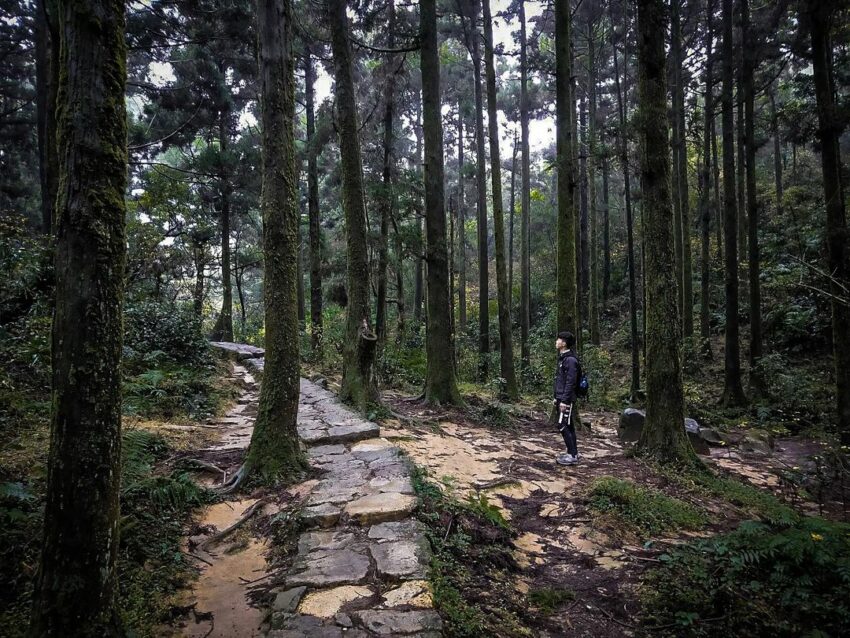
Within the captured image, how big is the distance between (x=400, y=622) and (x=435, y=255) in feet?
22.6

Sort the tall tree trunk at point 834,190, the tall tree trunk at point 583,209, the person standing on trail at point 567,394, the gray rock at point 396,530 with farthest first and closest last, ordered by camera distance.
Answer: the tall tree trunk at point 583,209, the tall tree trunk at point 834,190, the person standing on trail at point 567,394, the gray rock at point 396,530

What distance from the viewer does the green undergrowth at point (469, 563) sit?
261 centimetres

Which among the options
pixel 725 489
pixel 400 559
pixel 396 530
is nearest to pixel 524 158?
pixel 725 489

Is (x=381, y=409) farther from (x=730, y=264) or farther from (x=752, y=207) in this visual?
(x=752, y=207)

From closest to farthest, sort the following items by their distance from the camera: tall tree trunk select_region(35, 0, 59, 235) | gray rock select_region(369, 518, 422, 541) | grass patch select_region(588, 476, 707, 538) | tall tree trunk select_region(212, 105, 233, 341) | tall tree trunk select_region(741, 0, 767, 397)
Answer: gray rock select_region(369, 518, 422, 541) → grass patch select_region(588, 476, 707, 538) → tall tree trunk select_region(35, 0, 59, 235) → tall tree trunk select_region(741, 0, 767, 397) → tall tree trunk select_region(212, 105, 233, 341)

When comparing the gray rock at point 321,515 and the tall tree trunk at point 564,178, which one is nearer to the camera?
the gray rock at point 321,515

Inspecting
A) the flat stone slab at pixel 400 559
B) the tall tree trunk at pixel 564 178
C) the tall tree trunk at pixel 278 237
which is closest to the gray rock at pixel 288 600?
the flat stone slab at pixel 400 559

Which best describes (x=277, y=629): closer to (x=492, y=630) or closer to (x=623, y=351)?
(x=492, y=630)

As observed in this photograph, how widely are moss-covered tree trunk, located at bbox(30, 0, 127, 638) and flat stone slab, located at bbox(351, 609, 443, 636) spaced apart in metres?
1.23

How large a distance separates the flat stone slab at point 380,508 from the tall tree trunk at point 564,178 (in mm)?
5887

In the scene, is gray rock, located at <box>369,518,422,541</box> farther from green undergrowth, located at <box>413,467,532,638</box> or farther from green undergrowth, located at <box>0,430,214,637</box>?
green undergrowth, located at <box>0,430,214,637</box>

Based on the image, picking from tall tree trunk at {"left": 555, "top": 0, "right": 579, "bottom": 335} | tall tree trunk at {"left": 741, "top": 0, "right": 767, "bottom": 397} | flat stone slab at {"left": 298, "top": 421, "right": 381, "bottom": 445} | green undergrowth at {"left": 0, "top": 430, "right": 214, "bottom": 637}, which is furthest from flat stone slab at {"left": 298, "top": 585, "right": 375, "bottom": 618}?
tall tree trunk at {"left": 741, "top": 0, "right": 767, "bottom": 397}

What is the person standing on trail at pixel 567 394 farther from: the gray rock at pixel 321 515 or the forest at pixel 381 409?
the gray rock at pixel 321 515

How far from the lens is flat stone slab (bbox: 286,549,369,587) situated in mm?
2785
